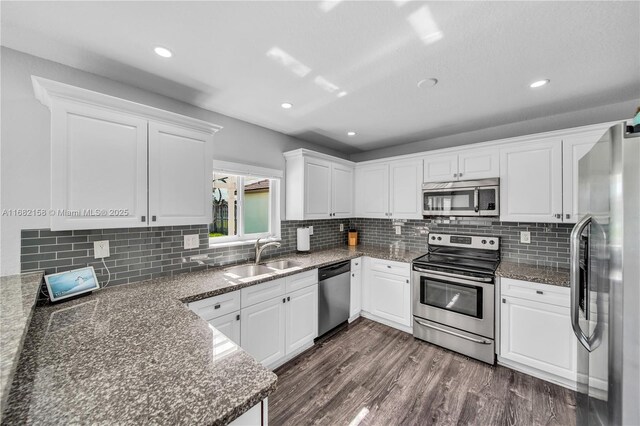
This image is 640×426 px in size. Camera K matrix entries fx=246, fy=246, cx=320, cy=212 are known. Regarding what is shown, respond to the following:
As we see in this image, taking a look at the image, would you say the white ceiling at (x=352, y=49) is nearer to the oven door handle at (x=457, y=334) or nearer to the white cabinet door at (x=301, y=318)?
the white cabinet door at (x=301, y=318)

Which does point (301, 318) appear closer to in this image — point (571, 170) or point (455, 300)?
point (455, 300)

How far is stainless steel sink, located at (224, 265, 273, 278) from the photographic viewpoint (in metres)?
2.50

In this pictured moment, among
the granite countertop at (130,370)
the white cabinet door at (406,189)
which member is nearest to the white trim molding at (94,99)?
the granite countertop at (130,370)

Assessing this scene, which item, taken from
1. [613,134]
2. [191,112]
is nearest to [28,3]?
[191,112]

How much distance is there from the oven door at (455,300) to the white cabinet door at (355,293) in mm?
719

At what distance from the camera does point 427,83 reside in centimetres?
196

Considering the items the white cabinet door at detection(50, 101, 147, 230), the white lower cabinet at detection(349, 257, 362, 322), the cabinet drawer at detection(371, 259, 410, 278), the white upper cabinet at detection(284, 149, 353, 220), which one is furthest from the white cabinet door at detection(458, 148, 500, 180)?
the white cabinet door at detection(50, 101, 147, 230)

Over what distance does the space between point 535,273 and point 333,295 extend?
199 centimetres

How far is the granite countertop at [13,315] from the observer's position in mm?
700

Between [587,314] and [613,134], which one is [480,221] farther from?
[613,134]

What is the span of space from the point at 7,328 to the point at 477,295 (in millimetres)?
3149

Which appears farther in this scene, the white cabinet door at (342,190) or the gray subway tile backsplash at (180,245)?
the white cabinet door at (342,190)

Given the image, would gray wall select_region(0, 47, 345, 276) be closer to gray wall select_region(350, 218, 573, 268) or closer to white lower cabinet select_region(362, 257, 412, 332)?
white lower cabinet select_region(362, 257, 412, 332)

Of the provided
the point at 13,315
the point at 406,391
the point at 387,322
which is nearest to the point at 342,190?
the point at 387,322
